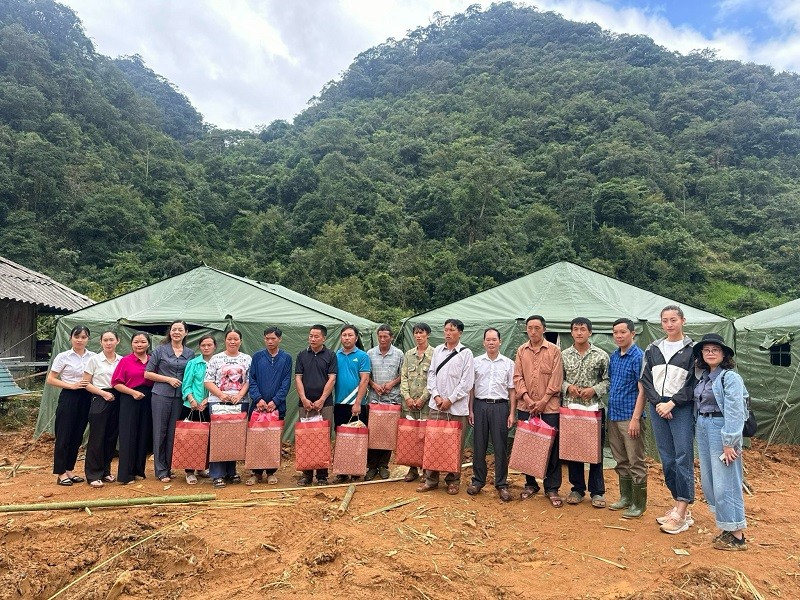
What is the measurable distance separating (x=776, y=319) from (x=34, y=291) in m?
13.1

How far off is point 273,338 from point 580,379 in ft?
8.61

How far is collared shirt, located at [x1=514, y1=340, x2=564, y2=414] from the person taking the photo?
14.0 ft

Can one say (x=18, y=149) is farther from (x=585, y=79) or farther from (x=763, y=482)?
(x=585, y=79)

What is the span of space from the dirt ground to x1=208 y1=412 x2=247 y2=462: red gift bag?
31 cm

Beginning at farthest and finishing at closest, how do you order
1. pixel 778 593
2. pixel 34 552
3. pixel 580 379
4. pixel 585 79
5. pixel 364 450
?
1. pixel 585 79
2. pixel 364 450
3. pixel 580 379
4. pixel 34 552
5. pixel 778 593

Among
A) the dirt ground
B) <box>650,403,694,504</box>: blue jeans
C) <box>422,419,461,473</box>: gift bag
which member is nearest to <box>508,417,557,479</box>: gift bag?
the dirt ground

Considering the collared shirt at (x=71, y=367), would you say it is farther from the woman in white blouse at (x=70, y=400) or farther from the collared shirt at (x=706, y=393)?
the collared shirt at (x=706, y=393)

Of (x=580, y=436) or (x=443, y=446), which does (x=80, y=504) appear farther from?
(x=580, y=436)

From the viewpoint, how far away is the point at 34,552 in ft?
11.0

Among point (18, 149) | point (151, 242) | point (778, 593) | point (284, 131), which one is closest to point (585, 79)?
point (284, 131)

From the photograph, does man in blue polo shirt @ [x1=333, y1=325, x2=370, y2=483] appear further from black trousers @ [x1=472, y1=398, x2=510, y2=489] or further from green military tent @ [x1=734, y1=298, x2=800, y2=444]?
green military tent @ [x1=734, y1=298, x2=800, y2=444]

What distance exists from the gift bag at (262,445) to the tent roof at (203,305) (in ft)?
8.27

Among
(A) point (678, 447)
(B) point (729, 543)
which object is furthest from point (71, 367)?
(B) point (729, 543)

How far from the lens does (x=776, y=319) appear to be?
8.34 metres
